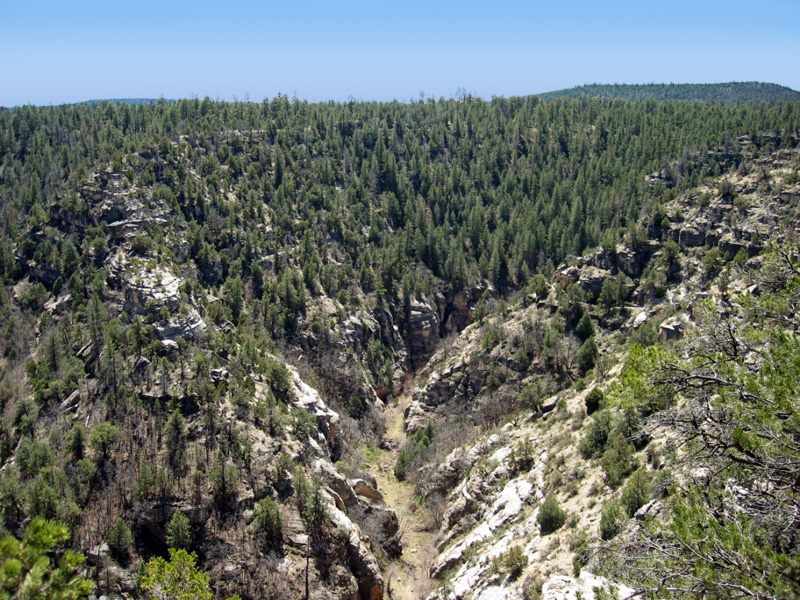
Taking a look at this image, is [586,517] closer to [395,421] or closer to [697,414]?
[697,414]

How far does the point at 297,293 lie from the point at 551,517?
2237 inches

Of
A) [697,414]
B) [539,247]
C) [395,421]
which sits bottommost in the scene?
[395,421]

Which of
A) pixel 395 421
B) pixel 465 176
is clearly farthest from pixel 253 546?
pixel 465 176

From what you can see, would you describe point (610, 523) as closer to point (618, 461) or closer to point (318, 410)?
point (618, 461)

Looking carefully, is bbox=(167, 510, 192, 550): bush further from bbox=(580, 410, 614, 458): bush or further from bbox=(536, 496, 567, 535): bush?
bbox=(580, 410, 614, 458): bush

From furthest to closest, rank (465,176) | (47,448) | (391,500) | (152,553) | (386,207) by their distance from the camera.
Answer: (465,176) → (386,207) → (391,500) → (47,448) → (152,553)

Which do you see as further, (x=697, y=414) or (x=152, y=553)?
(x=152, y=553)

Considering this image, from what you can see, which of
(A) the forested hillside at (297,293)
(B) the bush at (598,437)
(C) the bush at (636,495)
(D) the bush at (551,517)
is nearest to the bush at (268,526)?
(A) the forested hillside at (297,293)

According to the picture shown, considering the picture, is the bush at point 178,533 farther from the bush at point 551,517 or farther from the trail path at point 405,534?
the bush at point 551,517

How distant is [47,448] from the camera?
40.9 meters

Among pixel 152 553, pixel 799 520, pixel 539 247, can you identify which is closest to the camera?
pixel 799 520

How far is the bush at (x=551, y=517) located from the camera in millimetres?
31575

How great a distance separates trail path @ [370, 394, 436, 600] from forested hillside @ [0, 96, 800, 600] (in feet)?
3.29

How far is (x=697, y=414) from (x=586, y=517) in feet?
62.2
